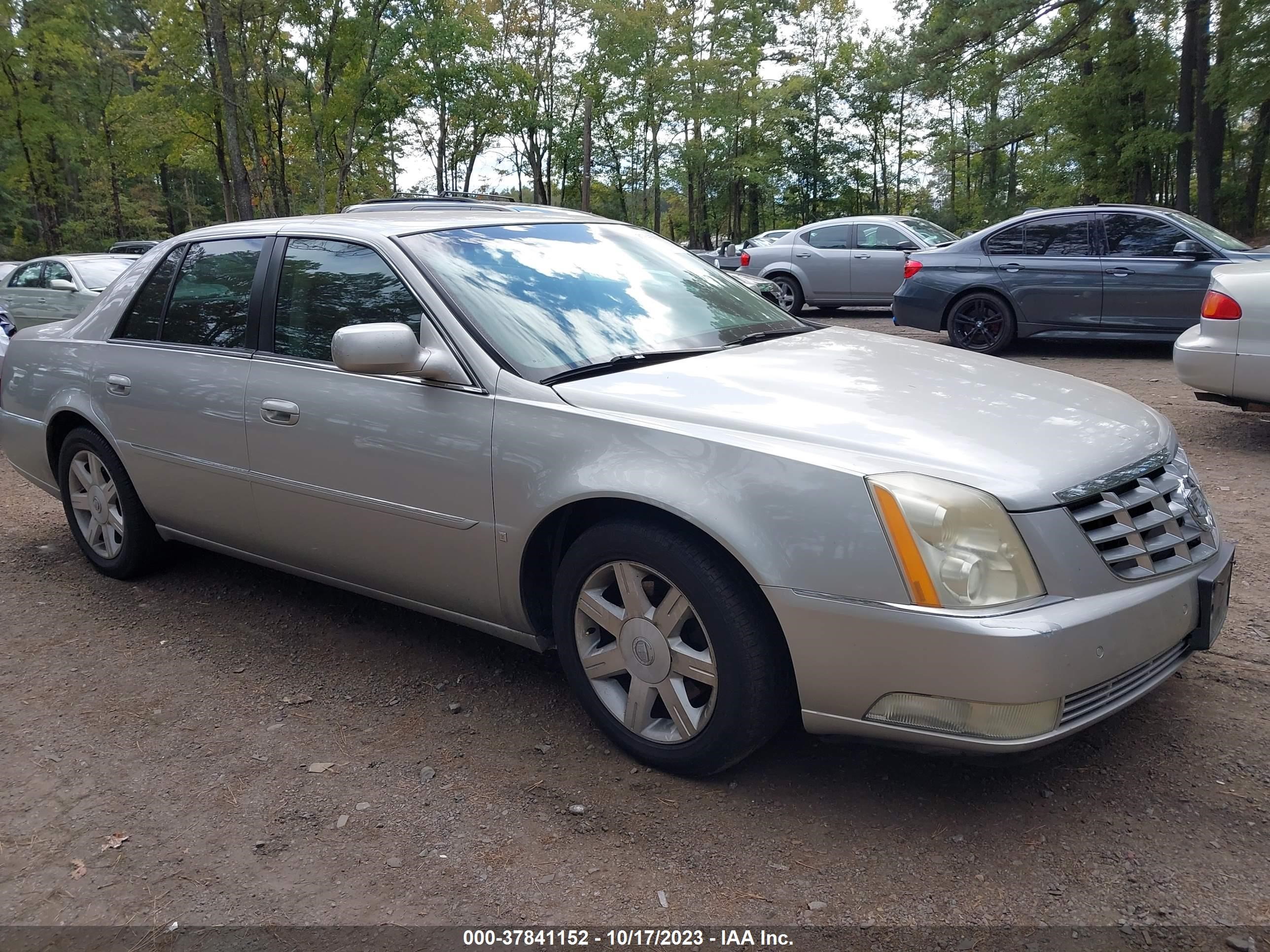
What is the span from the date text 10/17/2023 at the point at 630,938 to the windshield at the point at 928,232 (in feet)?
47.1

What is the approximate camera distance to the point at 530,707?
3.41 meters

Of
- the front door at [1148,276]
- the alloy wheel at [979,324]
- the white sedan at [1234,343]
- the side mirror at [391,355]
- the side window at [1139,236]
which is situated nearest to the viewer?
the side mirror at [391,355]

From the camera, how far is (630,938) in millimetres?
2266

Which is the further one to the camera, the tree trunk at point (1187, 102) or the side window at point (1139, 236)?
the tree trunk at point (1187, 102)

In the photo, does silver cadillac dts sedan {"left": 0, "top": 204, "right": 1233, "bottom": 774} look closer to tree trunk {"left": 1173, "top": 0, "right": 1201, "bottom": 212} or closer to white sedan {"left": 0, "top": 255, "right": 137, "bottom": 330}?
white sedan {"left": 0, "top": 255, "right": 137, "bottom": 330}

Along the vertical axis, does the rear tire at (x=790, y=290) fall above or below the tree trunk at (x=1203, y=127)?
below

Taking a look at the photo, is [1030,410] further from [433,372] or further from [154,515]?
[154,515]

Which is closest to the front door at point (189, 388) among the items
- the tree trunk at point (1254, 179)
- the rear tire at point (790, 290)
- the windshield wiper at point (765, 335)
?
the windshield wiper at point (765, 335)

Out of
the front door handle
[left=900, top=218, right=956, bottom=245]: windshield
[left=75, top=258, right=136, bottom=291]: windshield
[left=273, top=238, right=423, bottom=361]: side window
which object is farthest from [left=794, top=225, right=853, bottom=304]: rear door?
the front door handle

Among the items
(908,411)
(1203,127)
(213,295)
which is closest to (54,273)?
(213,295)

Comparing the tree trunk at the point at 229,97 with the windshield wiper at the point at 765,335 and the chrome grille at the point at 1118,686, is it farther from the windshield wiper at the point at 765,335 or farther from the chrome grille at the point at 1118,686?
the chrome grille at the point at 1118,686

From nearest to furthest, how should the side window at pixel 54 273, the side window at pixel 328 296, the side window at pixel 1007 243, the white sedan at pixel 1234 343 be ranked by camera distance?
1. the side window at pixel 328 296
2. the white sedan at pixel 1234 343
3. the side window at pixel 1007 243
4. the side window at pixel 54 273

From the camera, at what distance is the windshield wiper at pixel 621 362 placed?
3.10m

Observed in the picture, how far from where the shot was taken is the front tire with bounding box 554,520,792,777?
2.63 m
